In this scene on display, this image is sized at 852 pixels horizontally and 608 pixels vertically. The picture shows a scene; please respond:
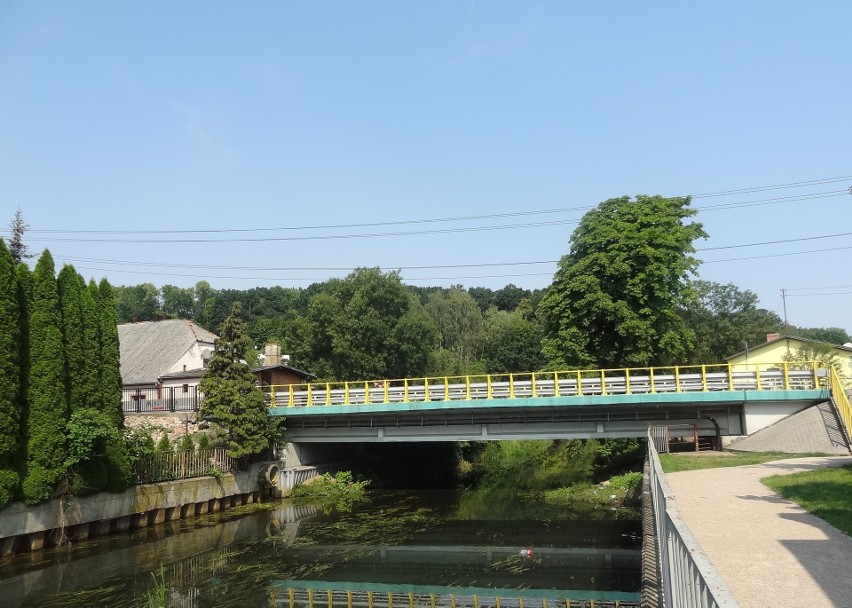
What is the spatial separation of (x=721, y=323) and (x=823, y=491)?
141ft

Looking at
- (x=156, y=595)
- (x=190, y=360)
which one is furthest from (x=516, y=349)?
(x=156, y=595)

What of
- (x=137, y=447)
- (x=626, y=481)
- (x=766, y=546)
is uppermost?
(x=137, y=447)

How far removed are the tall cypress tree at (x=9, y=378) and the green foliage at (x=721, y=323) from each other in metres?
42.9

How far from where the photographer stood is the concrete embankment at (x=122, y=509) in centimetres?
1892

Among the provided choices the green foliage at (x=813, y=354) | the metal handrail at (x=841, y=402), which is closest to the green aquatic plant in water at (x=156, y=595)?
the metal handrail at (x=841, y=402)

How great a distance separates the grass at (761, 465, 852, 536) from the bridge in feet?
23.7

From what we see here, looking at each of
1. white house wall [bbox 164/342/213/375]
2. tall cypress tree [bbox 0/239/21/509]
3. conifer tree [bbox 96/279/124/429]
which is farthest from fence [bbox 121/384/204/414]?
tall cypress tree [bbox 0/239/21/509]

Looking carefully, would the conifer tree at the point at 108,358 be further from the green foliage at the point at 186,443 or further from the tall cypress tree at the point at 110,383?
the green foliage at the point at 186,443

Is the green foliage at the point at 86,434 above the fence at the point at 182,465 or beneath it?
above

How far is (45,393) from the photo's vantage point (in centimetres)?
1966

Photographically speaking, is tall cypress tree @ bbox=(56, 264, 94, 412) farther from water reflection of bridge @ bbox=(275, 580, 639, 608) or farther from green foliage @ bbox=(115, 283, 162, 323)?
green foliage @ bbox=(115, 283, 162, 323)

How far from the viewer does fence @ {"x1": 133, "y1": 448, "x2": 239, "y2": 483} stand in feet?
79.3

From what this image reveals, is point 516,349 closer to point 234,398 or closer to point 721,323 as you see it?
point 721,323

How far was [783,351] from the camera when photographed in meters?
50.3
